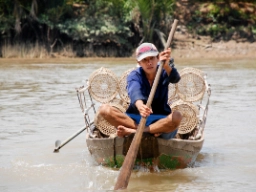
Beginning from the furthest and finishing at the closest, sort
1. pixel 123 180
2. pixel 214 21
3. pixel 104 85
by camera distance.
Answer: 1. pixel 214 21
2. pixel 104 85
3. pixel 123 180

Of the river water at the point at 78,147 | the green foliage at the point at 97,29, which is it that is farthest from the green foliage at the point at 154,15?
the river water at the point at 78,147

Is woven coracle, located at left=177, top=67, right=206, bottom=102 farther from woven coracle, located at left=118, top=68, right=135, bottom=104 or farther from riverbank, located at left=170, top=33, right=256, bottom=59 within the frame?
riverbank, located at left=170, top=33, right=256, bottom=59

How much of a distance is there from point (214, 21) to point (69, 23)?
256 inches

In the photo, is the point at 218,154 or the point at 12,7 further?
the point at 12,7

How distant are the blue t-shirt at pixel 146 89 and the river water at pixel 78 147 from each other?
69 cm

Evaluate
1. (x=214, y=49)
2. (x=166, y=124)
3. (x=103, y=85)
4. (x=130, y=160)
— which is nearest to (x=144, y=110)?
(x=166, y=124)

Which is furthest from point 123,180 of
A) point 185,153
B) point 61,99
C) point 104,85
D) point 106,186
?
point 61,99

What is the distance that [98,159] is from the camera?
22.1 feet

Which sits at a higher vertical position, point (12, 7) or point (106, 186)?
point (12, 7)

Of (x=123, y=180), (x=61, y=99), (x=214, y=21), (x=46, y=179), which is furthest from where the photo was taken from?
(x=214, y=21)

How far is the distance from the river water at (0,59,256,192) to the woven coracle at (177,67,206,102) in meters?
0.70

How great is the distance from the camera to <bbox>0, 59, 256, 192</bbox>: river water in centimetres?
630

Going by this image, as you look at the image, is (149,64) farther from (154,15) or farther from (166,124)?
(154,15)

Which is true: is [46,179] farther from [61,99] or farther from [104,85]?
[61,99]
